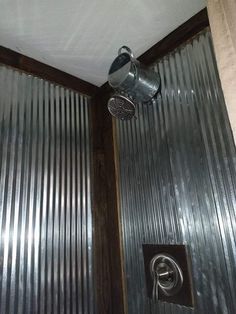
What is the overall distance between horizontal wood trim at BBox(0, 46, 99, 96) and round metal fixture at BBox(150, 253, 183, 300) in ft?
3.63

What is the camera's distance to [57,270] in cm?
120

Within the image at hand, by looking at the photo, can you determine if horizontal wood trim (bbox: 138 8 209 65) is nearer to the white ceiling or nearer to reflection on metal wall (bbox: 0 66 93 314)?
the white ceiling

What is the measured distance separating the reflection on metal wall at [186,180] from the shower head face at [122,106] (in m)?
0.09

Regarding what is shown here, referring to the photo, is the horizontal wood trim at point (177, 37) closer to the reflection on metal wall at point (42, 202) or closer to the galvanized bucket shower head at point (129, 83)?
the galvanized bucket shower head at point (129, 83)

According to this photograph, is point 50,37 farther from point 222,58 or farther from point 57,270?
point 57,270

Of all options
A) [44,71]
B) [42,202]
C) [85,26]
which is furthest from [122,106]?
[42,202]

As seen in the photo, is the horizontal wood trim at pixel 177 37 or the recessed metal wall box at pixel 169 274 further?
the horizontal wood trim at pixel 177 37

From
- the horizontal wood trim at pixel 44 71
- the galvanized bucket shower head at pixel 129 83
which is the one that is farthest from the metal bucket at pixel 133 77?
the horizontal wood trim at pixel 44 71

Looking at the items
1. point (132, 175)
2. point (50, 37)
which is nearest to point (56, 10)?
point (50, 37)

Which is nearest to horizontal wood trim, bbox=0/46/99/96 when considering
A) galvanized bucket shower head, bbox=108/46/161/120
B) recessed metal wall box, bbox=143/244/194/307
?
galvanized bucket shower head, bbox=108/46/161/120

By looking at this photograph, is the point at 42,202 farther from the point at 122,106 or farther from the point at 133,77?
the point at 133,77

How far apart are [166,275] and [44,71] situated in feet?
4.13

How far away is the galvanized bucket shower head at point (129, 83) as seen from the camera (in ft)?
3.96

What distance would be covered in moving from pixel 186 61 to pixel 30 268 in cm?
122
